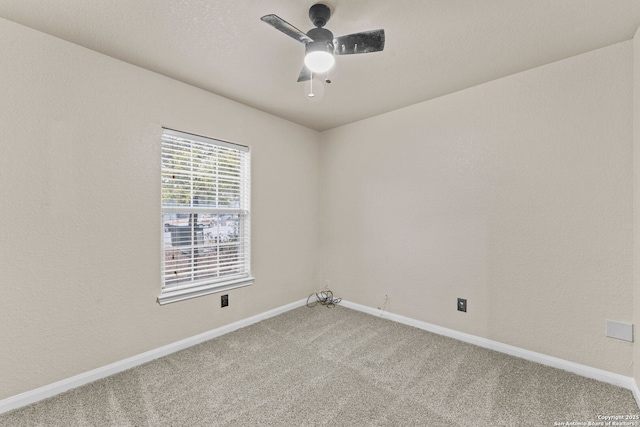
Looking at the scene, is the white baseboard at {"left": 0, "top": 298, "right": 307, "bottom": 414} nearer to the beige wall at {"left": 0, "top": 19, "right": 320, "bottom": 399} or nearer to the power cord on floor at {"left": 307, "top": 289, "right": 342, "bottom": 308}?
the beige wall at {"left": 0, "top": 19, "right": 320, "bottom": 399}

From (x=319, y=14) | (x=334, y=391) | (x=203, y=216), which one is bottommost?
(x=334, y=391)

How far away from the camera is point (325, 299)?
3.80 metres

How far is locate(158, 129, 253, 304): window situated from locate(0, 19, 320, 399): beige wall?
0.12 metres

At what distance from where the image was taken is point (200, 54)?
81.8 inches

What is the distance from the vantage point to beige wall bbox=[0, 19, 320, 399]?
1.76 m

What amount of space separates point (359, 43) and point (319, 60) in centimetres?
26

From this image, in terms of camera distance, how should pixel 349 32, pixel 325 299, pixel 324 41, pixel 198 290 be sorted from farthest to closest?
pixel 325 299
pixel 198 290
pixel 349 32
pixel 324 41

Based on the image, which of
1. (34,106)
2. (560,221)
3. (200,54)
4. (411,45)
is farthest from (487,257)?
(34,106)

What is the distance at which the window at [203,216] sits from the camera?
2.50m

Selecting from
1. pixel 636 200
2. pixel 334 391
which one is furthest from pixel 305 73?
pixel 636 200

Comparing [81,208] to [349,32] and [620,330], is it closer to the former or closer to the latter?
[349,32]

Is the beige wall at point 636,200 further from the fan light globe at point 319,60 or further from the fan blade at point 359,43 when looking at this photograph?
the fan light globe at point 319,60

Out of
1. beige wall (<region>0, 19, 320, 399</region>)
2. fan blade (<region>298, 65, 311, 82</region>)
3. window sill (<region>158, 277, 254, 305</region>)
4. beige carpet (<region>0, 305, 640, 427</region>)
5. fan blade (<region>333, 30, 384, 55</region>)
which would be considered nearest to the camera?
fan blade (<region>333, 30, 384, 55</region>)

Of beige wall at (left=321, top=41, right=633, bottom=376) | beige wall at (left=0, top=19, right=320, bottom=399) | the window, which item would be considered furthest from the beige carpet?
the window
